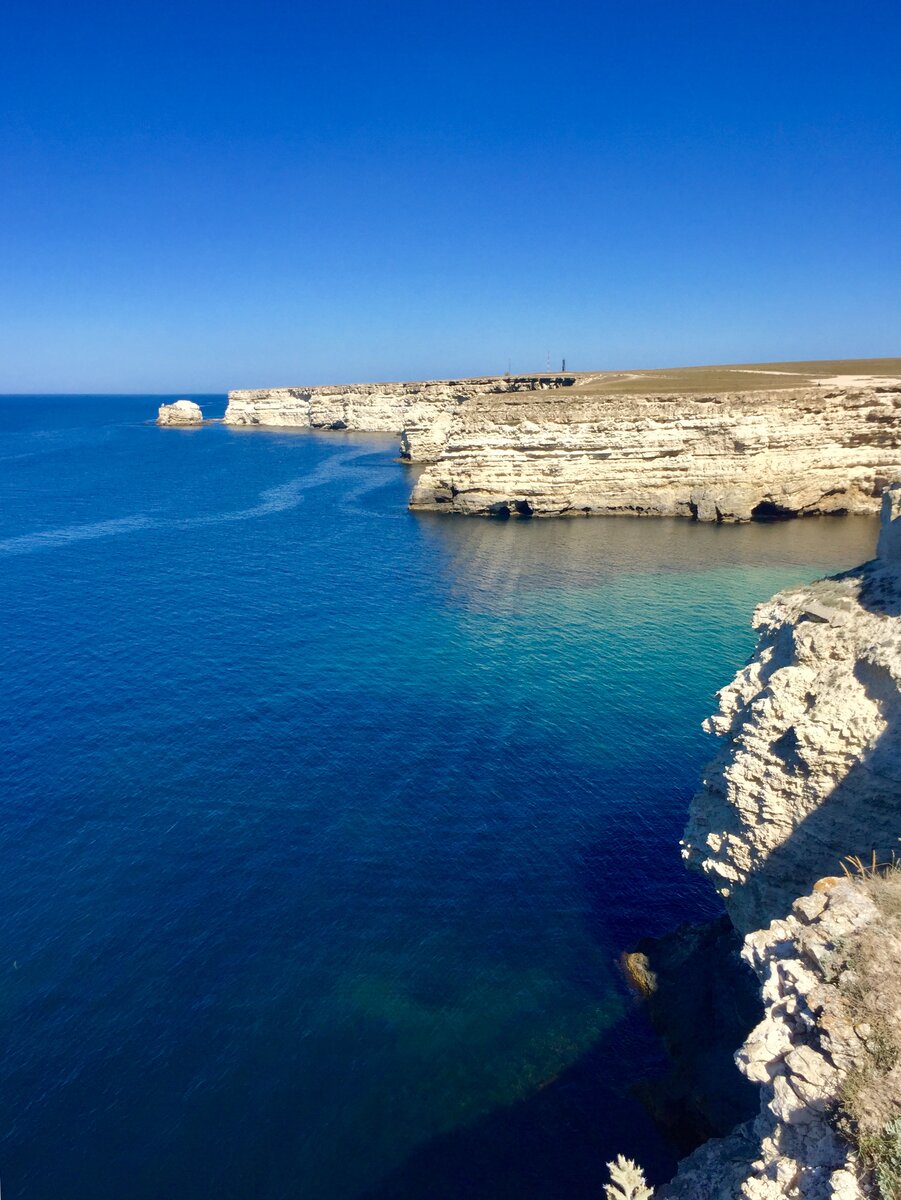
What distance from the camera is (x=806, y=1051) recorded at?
11.4m

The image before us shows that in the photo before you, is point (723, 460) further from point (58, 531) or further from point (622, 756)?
point (58, 531)

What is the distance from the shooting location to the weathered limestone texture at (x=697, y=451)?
8256cm

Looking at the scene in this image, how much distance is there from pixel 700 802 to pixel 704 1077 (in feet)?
25.4

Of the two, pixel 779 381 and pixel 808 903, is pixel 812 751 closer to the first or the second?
pixel 808 903

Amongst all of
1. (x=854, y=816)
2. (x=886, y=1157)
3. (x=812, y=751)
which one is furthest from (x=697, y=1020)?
(x=886, y=1157)

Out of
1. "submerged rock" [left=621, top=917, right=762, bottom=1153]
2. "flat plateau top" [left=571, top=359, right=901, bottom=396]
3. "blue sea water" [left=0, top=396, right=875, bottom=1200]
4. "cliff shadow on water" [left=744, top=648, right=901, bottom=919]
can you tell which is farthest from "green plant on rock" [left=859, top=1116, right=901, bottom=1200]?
"flat plateau top" [left=571, top=359, right=901, bottom=396]

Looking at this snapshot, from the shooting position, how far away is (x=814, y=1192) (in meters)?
10.8

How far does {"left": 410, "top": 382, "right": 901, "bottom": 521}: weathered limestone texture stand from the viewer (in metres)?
82.6

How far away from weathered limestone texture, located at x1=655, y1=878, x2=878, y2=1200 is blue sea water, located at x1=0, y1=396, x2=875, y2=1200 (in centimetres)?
921

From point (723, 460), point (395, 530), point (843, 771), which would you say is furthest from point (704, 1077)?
point (723, 460)

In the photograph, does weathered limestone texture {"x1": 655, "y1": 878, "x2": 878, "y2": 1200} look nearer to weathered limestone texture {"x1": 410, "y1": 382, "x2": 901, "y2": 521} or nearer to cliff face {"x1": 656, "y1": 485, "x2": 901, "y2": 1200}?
cliff face {"x1": 656, "y1": 485, "x2": 901, "y2": 1200}

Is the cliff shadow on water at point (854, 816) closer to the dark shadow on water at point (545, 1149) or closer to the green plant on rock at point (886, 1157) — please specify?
the dark shadow on water at point (545, 1149)

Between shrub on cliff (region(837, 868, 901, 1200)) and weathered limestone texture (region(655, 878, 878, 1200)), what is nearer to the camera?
shrub on cliff (region(837, 868, 901, 1200))

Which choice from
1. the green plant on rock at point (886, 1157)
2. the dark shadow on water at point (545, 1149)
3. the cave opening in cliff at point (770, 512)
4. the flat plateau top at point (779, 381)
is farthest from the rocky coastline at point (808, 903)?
the flat plateau top at point (779, 381)
